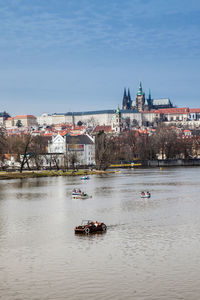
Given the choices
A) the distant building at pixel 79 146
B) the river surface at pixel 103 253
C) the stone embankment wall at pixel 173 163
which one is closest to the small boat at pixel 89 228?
the river surface at pixel 103 253

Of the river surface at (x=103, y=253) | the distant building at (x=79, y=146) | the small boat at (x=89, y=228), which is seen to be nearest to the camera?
the river surface at (x=103, y=253)

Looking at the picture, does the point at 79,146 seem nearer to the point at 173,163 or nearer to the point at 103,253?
the point at 173,163

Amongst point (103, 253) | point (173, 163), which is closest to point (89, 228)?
point (103, 253)

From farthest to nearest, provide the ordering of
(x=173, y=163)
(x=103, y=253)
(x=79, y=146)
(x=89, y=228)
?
(x=79, y=146)
(x=173, y=163)
(x=89, y=228)
(x=103, y=253)

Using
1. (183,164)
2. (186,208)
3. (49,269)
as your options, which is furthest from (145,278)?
(183,164)

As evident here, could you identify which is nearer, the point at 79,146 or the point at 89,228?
the point at 89,228

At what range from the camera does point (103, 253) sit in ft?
103

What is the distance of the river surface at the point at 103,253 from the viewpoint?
81.5ft

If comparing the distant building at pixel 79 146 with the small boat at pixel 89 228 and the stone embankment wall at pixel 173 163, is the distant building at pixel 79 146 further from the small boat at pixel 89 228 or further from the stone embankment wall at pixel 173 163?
the small boat at pixel 89 228

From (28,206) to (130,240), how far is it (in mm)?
23375

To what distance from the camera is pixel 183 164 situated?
163625 mm

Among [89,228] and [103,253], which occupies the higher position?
[89,228]

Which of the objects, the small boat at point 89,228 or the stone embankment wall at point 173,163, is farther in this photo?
the stone embankment wall at point 173,163

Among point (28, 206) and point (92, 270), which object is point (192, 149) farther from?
point (92, 270)
